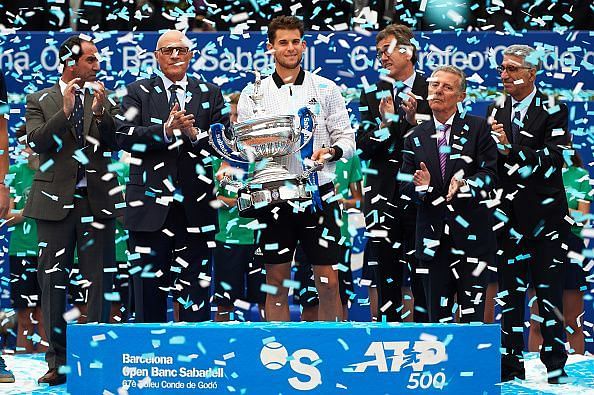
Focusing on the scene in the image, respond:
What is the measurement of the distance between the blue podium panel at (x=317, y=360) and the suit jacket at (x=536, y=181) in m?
1.45

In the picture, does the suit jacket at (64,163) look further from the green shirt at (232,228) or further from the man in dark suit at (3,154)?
the green shirt at (232,228)

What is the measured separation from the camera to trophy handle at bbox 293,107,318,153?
5680mm

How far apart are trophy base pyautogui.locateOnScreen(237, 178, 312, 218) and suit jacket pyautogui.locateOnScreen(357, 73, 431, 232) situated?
0.75 meters

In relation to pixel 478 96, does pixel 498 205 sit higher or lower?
lower

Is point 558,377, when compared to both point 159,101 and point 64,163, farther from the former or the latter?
point 64,163

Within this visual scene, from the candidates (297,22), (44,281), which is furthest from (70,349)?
(297,22)

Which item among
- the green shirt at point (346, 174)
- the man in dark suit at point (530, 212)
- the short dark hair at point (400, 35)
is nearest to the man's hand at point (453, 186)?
the man in dark suit at point (530, 212)

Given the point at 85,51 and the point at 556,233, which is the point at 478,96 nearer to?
the point at 556,233

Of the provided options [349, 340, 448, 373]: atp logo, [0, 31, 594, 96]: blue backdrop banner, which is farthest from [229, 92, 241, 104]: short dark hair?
[349, 340, 448, 373]: atp logo

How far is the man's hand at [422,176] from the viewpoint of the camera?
19.1 ft

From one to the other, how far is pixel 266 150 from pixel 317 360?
1255 millimetres

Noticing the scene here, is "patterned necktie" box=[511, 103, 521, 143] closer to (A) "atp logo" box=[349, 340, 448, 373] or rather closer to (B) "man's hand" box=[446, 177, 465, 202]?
(B) "man's hand" box=[446, 177, 465, 202]

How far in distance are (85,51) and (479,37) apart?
2.98 metres

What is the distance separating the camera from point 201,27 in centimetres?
864
